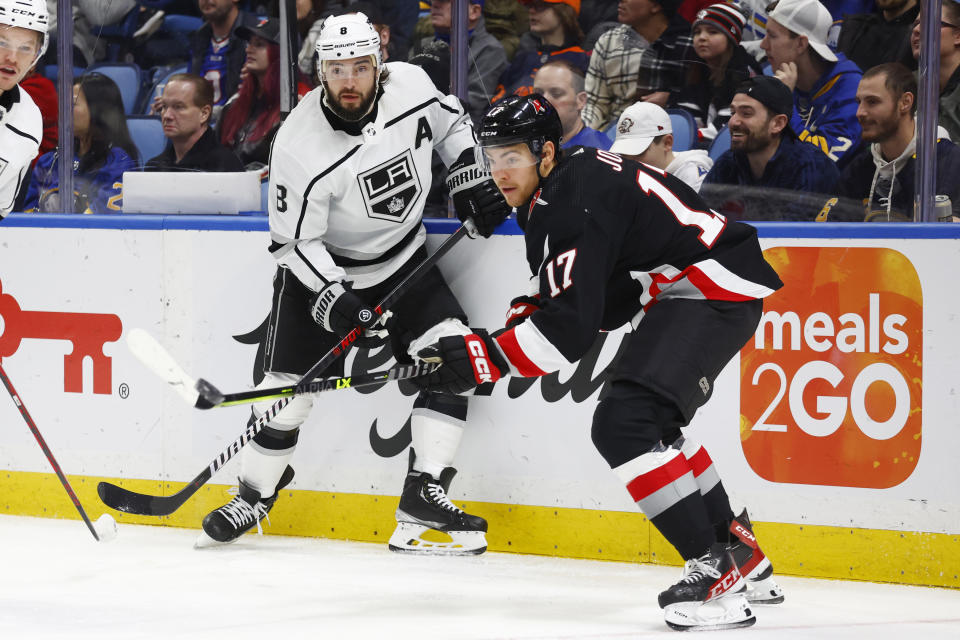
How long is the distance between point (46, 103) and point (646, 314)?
7.67ft

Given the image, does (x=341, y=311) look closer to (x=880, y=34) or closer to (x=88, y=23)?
(x=880, y=34)

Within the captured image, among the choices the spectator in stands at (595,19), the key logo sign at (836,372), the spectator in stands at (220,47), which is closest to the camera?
the key logo sign at (836,372)

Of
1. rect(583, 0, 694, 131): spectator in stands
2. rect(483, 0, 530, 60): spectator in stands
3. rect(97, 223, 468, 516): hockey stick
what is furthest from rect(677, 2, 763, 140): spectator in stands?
rect(97, 223, 468, 516): hockey stick

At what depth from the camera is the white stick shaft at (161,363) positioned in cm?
235

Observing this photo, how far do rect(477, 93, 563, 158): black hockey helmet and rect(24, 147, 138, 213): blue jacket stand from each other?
1.79 metres

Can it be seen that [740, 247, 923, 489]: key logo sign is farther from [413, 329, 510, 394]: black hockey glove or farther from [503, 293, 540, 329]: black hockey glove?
[413, 329, 510, 394]: black hockey glove

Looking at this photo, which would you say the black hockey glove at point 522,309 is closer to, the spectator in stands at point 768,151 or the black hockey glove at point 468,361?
the black hockey glove at point 468,361

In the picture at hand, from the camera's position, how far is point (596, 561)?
2.93m

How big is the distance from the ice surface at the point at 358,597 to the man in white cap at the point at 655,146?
112 cm

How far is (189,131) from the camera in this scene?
13.6 feet

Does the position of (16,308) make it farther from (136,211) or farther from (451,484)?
(451,484)

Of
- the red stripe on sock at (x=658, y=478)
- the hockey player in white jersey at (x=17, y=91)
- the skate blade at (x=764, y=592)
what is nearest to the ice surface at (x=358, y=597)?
the skate blade at (x=764, y=592)

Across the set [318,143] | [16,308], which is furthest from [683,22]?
[16,308]

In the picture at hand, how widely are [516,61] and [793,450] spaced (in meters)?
1.46
